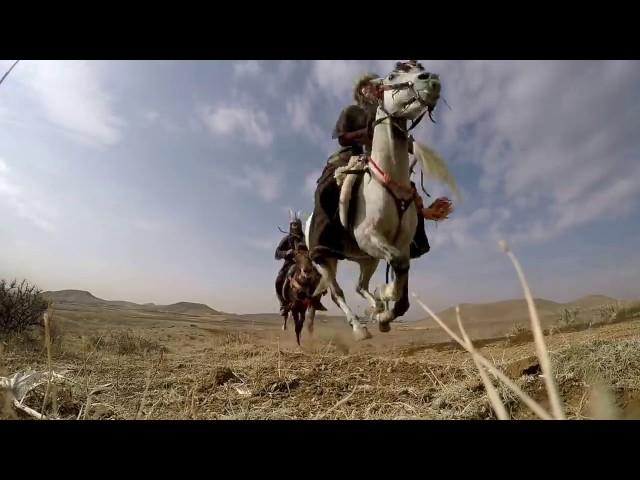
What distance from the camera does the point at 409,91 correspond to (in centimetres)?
386

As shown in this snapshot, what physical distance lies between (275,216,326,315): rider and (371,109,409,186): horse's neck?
197 inches

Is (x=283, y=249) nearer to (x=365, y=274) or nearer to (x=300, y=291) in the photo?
(x=300, y=291)

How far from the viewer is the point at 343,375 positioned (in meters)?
5.30

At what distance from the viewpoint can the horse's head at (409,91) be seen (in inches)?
143

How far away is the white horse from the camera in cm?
395

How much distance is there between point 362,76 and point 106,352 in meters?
8.07

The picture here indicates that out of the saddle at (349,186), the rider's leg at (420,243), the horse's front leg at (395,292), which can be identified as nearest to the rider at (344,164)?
the rider's leg at (420,243)

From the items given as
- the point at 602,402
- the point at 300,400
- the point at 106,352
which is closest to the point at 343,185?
the point at 300,400

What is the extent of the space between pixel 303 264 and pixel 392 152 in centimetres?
486

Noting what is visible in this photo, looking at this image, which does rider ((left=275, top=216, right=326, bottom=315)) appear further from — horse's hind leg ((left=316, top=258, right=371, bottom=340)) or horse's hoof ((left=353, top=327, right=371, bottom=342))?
horse's hoof ((left=353, top=327, right=371, bottom=342))

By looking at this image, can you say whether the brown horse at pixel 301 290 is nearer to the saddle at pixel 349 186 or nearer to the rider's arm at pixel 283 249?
the rider's arm at pixel 283 249

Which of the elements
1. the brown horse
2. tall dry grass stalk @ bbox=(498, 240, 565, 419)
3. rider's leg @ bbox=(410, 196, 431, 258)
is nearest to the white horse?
rider's leg @ bbox=(410, 196, 431, 258)

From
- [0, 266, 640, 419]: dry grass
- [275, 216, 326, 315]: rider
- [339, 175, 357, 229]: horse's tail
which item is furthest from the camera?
[275, 216, 326, 315]: rider
